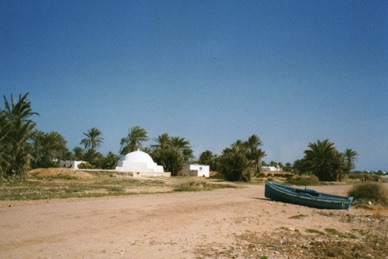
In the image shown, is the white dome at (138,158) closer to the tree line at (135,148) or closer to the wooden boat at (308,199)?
the tree line at (135,148)

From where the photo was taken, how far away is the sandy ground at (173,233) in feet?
23.6

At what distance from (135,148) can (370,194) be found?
5281 centimetres

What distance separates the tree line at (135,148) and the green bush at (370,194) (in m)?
20.8

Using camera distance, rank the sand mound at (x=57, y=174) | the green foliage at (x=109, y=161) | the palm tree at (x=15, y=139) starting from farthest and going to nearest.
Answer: the green foliage at (x=109, y=161) → the sand mound at (x=57, y=174) → the palm tree at (x=15, y=139)

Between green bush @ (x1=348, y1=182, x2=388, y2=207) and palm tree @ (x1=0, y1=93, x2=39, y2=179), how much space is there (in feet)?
93.2

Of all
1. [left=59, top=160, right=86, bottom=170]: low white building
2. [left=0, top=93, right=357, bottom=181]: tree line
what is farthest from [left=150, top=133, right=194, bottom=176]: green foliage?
[left=59, top=160, right=86, bottom=170]: low white building

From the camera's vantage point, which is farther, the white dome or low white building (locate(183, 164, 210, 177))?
low white building (locate(183, 164, 210, 177))

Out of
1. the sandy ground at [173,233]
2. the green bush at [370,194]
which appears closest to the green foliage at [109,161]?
the green bush at [370,194]

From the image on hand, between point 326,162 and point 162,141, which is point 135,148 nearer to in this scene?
point 162,141

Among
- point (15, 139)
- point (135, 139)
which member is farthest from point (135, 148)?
point (15, 139)

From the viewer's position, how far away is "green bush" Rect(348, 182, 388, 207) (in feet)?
66.5

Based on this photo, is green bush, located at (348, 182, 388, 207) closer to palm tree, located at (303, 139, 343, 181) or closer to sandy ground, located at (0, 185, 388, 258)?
sandy ground, located at (0, 185, 388, 258)

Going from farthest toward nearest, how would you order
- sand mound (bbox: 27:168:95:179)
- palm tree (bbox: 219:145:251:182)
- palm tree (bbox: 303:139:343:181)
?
palm tree (bbox: 303:139:343:181) < palm tree (bbox: 219:145:251:182) < sand mound (bbox: 27:168:95:179)

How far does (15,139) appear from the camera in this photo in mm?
31547
